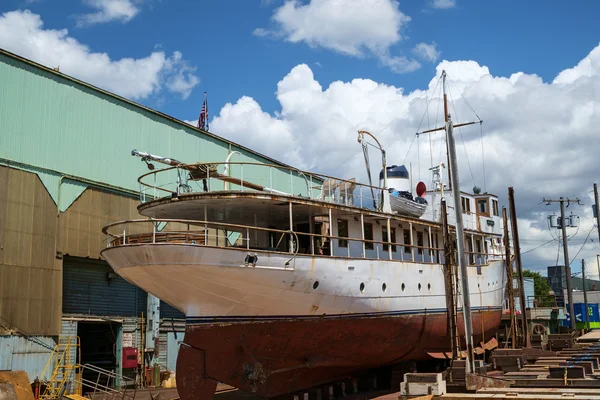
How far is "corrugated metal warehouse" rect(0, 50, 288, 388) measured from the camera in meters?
21.4

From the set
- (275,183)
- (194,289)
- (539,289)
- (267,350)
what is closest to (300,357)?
(267,350)

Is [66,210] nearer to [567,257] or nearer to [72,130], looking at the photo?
[72,130]

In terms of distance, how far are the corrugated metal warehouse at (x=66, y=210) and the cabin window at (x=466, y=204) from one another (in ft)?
45.2

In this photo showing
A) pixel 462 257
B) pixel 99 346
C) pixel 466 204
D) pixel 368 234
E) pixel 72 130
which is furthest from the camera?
pixel 466 204

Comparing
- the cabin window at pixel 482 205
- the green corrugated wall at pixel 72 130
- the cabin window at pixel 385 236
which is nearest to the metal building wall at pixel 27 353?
the green corrugated wall at pixel 72 130

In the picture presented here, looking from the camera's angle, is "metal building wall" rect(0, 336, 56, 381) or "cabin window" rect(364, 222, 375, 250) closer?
"cabin window" rect(364, 222, 375, 250)

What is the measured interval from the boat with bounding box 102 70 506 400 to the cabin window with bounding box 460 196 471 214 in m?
6.10

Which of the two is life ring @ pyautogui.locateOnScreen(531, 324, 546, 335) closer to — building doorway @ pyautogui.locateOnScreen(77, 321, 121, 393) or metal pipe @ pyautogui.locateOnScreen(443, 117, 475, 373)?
metal pipe @ pyautogui.locateOnScreen(443, 117, 475, 373)

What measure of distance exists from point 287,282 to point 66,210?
11.4 metres

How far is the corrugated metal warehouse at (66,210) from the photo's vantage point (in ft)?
70.2

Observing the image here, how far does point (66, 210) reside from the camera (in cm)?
2345

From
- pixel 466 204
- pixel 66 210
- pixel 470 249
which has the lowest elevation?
pixel 470 249

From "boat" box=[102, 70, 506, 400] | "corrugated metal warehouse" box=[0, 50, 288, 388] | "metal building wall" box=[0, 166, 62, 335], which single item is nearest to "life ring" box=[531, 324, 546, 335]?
"boat" box=[102, 70, 506, 400]

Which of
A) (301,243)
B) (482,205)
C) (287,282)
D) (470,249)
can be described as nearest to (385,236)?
(301,243)
